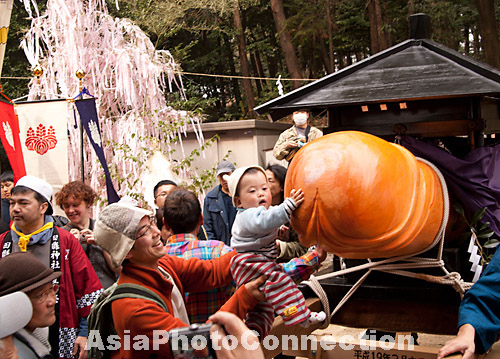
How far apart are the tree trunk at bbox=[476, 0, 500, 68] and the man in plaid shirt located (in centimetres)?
1081

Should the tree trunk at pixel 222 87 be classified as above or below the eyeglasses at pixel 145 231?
above

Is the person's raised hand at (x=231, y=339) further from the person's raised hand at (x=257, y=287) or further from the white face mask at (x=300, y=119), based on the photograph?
the white face mask at (x=300, y=119)

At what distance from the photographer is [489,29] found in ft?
38.9

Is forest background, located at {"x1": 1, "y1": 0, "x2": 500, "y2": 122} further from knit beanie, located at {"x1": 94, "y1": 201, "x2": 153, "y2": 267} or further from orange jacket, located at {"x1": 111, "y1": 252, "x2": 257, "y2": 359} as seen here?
knit beanie, located at {"x1": 94, "y1": 201, "x2": 153, "y2": 267}

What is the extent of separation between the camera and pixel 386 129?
3.18 metres

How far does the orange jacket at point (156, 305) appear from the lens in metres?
2.11

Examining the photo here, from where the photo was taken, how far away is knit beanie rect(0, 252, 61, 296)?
2334mm

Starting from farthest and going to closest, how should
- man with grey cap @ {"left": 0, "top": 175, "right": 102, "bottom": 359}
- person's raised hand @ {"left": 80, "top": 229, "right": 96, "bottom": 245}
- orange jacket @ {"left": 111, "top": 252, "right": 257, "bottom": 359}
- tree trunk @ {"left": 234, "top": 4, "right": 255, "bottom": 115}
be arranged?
tree trunk @ {"left": 234, "top": 4, "right": 255, "bottom": 115}, person's raised hand @ {"left": 80, "top": 229, "right": 96, "bottom": 245}, man with grey cap @ {"left": 0, "top": 175, "right": 102, "bottom": 359}, orange jacket @ {"left": 111, "top": 252, "right": 257, "bottom": 359}

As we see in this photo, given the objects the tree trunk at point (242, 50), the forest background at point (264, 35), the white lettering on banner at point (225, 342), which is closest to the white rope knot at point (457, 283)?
the white lettering on banner at point (225, 342)

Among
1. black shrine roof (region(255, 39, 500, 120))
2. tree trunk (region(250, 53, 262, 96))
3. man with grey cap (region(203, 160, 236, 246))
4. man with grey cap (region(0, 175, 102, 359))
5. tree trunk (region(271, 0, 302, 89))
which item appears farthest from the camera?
tree trunk (region(250, 53, 262, 96))

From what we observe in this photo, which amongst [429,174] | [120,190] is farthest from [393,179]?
[120,190]

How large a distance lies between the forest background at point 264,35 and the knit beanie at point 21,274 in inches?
320

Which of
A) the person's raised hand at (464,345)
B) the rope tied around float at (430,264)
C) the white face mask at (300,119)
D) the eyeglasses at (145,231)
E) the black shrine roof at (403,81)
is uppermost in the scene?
the black shrine roof at (403,81)

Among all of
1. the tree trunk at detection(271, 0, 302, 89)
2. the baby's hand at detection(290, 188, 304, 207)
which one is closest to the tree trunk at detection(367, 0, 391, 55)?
Answer: the tree trunk at detection(271, 0, 302, 89)
